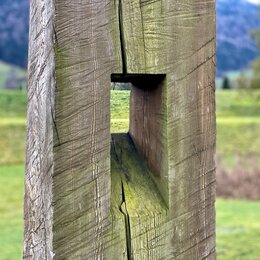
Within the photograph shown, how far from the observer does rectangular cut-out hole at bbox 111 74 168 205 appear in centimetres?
101

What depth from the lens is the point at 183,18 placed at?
3.27 feet

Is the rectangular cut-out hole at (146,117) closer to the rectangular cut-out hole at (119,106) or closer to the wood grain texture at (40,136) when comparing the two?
the rectangular cut-out hole at (119,106)

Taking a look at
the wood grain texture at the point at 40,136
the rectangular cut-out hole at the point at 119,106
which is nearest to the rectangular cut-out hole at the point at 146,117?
the rectangular cut-out hole at the point at 119,106

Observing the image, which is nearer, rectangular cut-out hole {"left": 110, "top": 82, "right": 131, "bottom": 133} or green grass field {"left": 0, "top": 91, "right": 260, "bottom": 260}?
rectangular cut-out hole {"left": 110, "top": 82, "right": 131, "bottom": 133}

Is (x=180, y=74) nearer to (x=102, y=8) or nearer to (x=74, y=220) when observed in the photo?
(x=102, y=8)

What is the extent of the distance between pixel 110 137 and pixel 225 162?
12.1 meters

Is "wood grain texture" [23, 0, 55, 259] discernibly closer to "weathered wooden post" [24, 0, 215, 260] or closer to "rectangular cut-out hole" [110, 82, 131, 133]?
"weathered wooden post" [24, 0, 215, 260]

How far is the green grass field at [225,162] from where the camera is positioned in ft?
16.3

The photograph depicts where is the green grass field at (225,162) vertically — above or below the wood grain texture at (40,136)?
below

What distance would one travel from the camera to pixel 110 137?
3.23 ft

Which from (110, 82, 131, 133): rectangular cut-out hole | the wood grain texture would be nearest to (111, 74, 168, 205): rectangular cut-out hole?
(110, 82, 131, 133): rectangular cut-out hole

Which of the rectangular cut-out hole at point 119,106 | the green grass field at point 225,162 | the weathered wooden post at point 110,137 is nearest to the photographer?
the weathered wooden post at point 110,137

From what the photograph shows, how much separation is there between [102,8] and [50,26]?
0.26ft

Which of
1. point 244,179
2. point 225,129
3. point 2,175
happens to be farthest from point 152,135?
point 225,129
